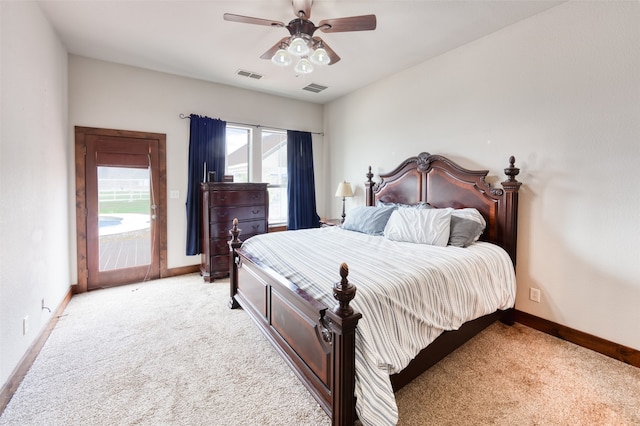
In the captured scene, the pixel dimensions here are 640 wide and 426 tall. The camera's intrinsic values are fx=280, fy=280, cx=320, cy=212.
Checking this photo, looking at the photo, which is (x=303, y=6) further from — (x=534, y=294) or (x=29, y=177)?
(x=534, y=294)

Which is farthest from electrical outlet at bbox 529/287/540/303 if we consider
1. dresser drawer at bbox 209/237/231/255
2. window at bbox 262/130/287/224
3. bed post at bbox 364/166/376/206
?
window at bbox 262/130/287/224

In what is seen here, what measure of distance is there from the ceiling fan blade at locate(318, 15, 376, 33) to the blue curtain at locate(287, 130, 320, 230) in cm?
289

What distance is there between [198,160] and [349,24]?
2.94 m

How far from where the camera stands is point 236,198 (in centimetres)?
403

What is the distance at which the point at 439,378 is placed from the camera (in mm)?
1942

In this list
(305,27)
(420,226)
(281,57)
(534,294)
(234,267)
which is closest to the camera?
(305,27)

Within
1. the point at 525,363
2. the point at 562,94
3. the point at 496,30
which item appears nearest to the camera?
the point at 525,363

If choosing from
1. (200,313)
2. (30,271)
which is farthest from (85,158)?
(200,313)

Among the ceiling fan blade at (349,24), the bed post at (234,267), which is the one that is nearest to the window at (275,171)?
Answer: the bed post at (234,267)

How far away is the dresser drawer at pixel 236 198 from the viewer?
12.7 ft

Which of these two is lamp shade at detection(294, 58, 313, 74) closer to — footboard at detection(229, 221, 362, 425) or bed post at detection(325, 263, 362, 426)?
footboard at detection(229, 221, 362, 425)

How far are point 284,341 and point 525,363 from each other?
1832 mm

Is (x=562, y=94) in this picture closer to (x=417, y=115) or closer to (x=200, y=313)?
(x=417, y=115)

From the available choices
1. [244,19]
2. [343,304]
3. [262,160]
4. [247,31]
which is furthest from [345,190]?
[343,304]
